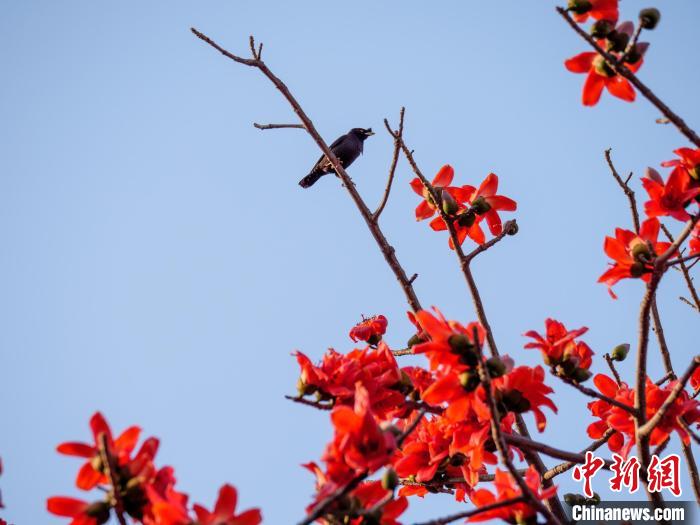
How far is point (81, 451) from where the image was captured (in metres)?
2.08

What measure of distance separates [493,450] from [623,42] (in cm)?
145

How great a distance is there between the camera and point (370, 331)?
4109mm

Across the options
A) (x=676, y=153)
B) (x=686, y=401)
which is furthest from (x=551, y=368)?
(x=676, y=153)

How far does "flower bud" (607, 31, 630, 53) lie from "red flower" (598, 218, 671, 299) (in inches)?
24.1

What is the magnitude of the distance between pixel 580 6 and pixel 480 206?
1178 millimetres

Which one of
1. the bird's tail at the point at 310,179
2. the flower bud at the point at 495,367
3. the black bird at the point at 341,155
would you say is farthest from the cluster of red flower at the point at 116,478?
the bird's tail at the point at 310,179

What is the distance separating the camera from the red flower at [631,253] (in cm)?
257

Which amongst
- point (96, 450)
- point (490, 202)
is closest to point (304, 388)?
point (96, 450)

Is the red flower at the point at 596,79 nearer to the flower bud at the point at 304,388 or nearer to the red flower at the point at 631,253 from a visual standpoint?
the red flower at the point at 631,253

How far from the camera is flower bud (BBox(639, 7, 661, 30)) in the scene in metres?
2.42

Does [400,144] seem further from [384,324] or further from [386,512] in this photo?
[386,512]

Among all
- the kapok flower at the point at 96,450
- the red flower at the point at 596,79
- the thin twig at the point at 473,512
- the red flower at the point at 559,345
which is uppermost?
the red flower at the point at 596,79

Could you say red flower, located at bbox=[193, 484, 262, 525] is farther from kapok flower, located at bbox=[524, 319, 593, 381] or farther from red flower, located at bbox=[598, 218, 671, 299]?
red flower, located at bbox=[598, 218, 671, 299]

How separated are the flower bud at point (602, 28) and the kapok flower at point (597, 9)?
0.07 feet
